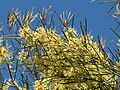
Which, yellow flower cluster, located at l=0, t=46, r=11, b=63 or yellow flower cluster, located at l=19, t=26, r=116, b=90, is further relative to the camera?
yellow flower cluster, located at l=0, t=46, r=11, b=63

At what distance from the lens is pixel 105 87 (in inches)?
138

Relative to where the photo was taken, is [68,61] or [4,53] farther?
[4,53]

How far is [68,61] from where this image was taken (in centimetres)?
362

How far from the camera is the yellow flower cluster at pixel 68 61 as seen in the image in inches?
138

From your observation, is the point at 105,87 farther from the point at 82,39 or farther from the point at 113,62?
the point at 82,39

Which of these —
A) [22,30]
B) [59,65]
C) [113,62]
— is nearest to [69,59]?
[59,65]

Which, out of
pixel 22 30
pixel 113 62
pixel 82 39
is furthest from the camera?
pixel 22 30

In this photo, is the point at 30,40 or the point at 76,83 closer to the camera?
the point at 76,83

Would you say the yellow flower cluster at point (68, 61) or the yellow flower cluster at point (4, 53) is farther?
the yellow flower cluster at point (4, 53)

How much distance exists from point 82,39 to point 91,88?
1.45 feet

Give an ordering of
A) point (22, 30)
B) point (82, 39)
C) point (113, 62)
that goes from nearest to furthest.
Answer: point (113, 62)
point (82, 39)
point (22, 30)

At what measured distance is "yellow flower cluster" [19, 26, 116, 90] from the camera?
3.52 metres

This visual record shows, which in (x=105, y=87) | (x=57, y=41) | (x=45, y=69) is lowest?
(x=105, y=87)

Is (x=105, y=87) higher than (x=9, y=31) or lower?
lower
